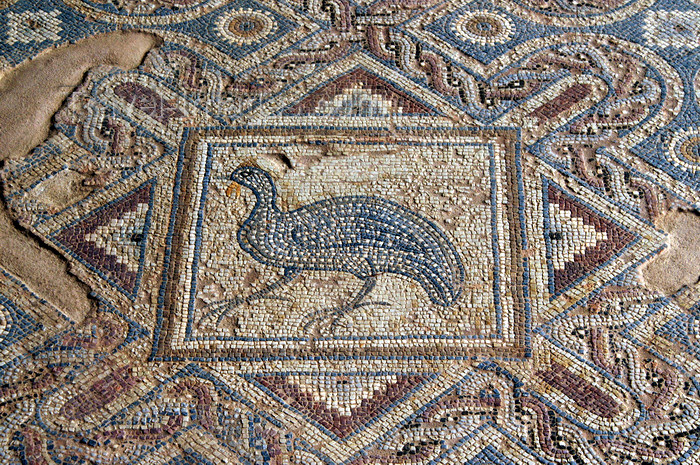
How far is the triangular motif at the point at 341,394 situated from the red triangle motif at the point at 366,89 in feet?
6.53

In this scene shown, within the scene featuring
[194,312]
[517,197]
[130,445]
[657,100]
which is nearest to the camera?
[130,445]

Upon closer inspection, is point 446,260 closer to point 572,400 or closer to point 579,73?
point 572,400

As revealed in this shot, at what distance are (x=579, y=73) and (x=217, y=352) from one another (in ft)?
11.0

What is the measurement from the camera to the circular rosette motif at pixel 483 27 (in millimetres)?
7055

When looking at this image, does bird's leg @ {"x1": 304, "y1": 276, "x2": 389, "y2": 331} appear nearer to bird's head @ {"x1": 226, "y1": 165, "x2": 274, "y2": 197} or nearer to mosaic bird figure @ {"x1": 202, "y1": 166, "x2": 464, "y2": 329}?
mosaic bird figure @ {"x1": 202, "y1": 166, "x2": 464, "y2": 329}

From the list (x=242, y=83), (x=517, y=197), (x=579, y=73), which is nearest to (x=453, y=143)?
(x=517, y=197)

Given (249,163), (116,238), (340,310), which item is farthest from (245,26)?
(340,310)

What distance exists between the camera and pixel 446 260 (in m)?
5.97

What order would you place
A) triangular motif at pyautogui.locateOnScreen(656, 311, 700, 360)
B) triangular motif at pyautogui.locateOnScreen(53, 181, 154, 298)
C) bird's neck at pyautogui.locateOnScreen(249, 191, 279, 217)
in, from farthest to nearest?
bird's neck at pyautogui.locateOnScreen(249, 191, 279, 217), triangular motif at pyautogui.locateOnScreen(53, 181, 154, 298), triangular motif at pyautogui.locateOnScreen(656, 311, 700, 360)

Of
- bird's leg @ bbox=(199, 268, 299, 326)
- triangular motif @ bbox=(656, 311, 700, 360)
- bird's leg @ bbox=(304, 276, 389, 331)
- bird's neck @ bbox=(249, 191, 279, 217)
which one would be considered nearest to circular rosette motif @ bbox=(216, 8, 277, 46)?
bird's neck @ bbox=(249, 191, 279, 217)

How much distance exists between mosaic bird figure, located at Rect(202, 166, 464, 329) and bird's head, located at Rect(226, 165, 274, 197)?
0.08m

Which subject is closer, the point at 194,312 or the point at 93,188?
the point at 194,312

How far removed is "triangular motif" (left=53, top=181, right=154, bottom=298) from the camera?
5930 millimetres

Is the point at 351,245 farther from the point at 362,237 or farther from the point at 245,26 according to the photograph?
the point at 245,26
